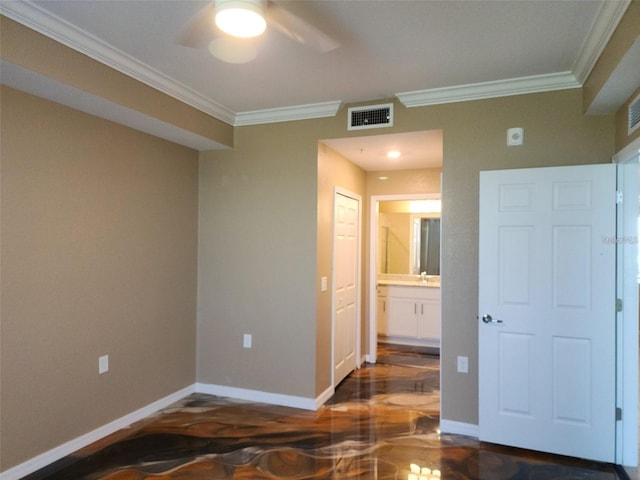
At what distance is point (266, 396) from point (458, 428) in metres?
1.66

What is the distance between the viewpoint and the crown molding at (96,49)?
2.07m

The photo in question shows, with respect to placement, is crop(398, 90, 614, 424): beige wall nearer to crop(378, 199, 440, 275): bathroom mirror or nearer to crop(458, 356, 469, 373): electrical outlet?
crop(458, 356, 469, 373): electrical outlet

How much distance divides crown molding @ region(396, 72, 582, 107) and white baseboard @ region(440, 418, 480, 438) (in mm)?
2478

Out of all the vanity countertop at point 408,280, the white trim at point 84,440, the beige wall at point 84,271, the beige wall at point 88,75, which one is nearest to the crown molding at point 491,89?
the beige wall at point 88,75

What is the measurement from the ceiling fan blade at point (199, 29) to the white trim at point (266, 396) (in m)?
2.91

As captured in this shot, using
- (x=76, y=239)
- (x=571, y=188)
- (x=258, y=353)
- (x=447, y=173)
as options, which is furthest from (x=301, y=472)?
(x=571, y=188)

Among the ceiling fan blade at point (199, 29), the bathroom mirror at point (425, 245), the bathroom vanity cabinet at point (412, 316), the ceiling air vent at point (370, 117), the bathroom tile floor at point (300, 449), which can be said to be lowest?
the bathroom tile floor at point (300, 449)

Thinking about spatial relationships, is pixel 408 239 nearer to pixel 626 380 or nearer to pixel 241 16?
pixel 626 380

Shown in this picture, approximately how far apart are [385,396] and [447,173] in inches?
85.4

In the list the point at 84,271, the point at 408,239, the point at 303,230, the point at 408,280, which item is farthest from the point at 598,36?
the point at 408,280

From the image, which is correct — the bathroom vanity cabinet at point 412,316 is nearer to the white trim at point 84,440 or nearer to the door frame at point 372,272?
the door frame at point 372,272

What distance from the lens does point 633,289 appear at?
2.64m

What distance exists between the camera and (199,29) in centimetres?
182

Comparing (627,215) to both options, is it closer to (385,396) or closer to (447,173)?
(447,173)
